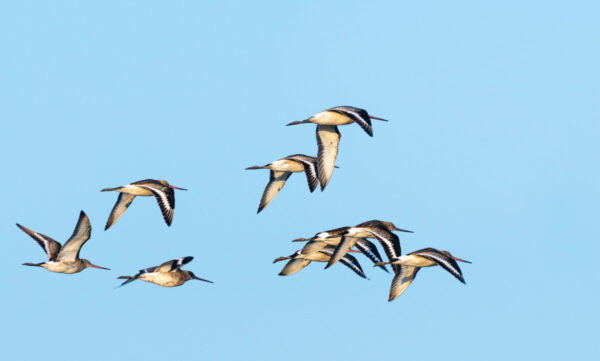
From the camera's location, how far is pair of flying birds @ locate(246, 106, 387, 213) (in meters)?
30.4

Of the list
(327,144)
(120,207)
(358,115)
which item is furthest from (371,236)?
(120,207)

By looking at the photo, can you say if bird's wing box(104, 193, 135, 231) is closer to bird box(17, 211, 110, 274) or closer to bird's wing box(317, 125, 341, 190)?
bird box(17, 211, 110, 274)

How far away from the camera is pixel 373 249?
31.9 m

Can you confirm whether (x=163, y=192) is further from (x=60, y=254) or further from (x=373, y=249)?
(x=373, y=249)

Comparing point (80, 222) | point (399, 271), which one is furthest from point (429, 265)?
point (80, 222)

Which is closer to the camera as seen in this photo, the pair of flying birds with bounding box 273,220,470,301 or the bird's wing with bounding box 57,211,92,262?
the pair of flying birds with bounding box 273,220,470,301

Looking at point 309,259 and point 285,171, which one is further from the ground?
point 285,171

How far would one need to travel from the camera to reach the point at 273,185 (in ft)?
114

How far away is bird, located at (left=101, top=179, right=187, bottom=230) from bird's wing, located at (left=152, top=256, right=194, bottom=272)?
1858 mm

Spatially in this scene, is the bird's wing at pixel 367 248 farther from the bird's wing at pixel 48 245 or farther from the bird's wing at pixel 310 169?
the bird's wing at pixel 48 245

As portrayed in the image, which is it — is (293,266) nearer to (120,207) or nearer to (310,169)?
(310,169)

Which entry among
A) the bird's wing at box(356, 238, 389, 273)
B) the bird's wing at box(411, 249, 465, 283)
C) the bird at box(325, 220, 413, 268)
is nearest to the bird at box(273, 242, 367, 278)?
the bird's wing at box(356, 238, 389, 273)

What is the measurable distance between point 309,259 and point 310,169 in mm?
2638

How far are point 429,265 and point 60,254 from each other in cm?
1003
